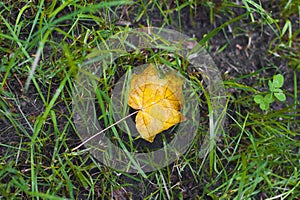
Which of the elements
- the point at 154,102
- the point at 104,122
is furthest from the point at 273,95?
the point at 104,122

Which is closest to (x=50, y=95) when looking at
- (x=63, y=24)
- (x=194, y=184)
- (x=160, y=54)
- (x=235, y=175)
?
(x=63, y=24)

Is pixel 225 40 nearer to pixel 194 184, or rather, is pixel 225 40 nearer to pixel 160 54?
pixel 160 54

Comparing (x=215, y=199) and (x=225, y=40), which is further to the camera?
(x=225, y=40)

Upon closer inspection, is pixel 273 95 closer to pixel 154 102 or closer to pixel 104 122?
pixel 154 102

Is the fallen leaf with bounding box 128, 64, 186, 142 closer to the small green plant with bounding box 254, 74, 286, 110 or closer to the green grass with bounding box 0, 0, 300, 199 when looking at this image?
the green grass with bounding box 0, 0, 300, 199

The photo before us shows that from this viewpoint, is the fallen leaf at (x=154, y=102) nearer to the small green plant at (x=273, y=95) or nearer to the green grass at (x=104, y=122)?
the green grass at (x=104, y=122)

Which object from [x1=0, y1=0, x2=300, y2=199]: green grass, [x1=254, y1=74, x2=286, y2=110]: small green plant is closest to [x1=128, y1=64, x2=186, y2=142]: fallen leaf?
[x1=0, y1=0, x2=300, y2=199]: green grass

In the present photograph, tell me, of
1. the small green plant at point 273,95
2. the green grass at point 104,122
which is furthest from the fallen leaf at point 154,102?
the small green plant at point 273,95
